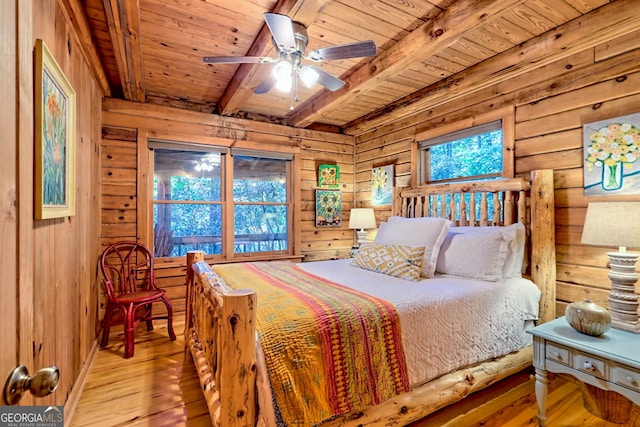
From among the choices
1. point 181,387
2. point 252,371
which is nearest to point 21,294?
point 252,371

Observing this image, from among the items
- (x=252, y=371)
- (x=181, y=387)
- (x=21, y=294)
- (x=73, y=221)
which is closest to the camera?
(x=21, y=294)

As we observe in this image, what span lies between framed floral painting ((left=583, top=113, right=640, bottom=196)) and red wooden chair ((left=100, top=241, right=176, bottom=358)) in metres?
3.57

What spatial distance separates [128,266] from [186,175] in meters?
1.16

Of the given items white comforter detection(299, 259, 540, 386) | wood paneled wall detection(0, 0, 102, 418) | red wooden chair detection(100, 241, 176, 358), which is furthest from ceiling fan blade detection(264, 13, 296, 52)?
red wooden chair detection(100, 241, 176, 358)

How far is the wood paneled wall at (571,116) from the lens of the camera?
2.06 metres

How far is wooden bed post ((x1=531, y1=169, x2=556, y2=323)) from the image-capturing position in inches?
90.7

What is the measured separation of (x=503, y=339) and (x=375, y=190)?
2479 mm

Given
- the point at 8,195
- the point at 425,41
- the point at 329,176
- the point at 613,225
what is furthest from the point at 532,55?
the point at 8,195

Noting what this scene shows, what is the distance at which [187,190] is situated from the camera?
3.61 metres

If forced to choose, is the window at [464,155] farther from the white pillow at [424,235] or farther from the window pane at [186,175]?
the window pane at [186,175]

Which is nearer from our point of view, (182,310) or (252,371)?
(252,371)

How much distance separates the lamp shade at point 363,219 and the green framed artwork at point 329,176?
64cm

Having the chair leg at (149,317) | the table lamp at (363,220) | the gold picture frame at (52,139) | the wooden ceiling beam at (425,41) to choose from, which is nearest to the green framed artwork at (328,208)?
the table lamp at (363,220)

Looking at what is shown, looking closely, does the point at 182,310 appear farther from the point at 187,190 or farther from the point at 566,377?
the point at 566,377
